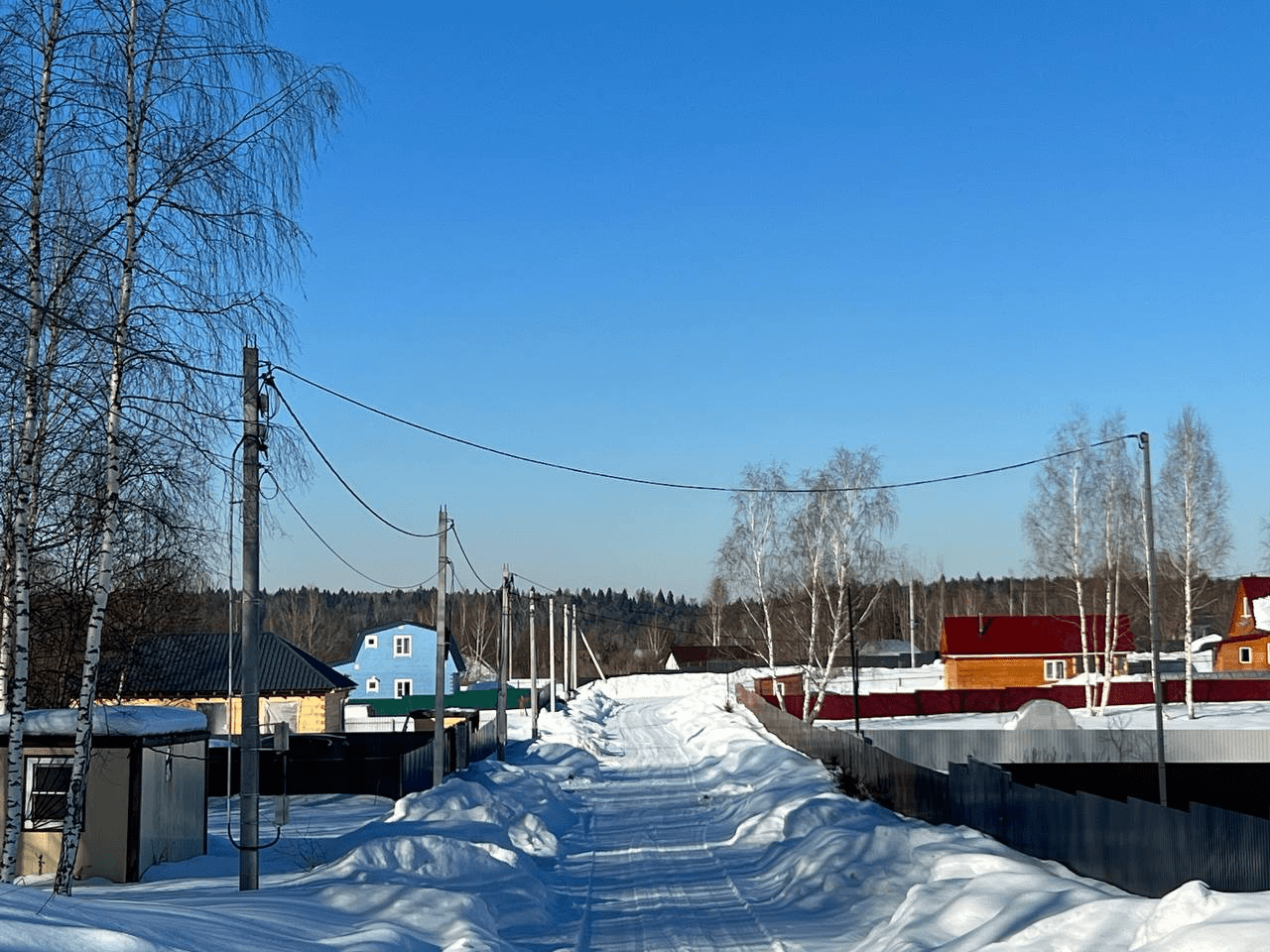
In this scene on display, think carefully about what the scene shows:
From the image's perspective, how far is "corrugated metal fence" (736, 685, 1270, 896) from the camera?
1257 centimetres

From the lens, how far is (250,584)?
48.3 ft

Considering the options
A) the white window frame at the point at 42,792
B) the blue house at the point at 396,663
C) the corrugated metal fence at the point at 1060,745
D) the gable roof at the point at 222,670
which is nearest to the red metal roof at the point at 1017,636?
the corrugated metal fence at the point at 1060,745

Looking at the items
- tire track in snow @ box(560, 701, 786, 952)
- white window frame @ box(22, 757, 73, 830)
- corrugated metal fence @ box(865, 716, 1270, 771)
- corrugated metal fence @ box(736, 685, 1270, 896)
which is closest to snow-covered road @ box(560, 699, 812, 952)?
tire track in snow @ box(560, 701, 786, 952)

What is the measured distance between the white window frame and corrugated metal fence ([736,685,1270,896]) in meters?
13.0

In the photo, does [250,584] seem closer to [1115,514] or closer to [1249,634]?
[1115,514]

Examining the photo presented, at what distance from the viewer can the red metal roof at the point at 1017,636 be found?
71.1m

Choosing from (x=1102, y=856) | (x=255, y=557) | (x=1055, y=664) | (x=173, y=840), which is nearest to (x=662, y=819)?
(x=173, y=840)

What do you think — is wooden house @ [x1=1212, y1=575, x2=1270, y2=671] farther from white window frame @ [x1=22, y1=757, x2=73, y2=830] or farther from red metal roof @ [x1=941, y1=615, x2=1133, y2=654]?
white window frame @ [x1=22, y1=757, x2=73, y2=830]

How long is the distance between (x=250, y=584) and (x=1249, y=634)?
2778 inches

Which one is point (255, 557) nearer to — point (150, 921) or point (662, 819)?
point (150, 921)

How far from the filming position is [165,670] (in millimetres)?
48469

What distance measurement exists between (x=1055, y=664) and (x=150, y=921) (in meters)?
67.4

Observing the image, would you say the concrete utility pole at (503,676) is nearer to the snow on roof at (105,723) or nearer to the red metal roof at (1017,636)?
the snow on roof at (105,723)

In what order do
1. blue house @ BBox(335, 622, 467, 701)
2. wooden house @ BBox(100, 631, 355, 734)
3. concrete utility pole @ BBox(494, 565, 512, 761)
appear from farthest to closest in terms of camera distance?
blue house @ BBox(335, 622, 467, 701) < wooden house @ BBox(100, 631, 355, 734) < concrete utility pole @ BBox(494, 565, 512, 761)
